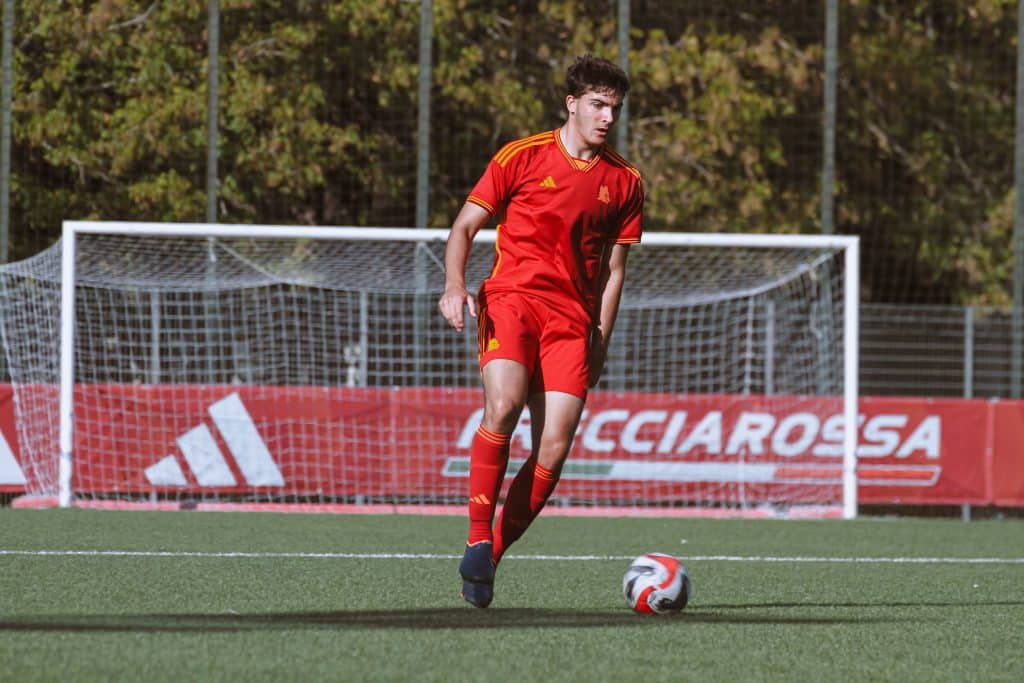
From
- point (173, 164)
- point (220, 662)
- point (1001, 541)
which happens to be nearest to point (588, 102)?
point (220, 662)

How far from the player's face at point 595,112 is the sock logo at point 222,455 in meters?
7.47

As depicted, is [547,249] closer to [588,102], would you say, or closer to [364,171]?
[588,102]

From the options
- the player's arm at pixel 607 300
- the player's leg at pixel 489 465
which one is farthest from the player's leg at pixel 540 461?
the player's arm at pixel 607 300

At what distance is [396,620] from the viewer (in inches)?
202

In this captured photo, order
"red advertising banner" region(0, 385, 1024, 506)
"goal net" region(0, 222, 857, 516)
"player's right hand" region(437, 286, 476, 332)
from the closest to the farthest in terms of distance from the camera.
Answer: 1. "player's right hand" region(437, 286, 476, 332)
2. "goal net" region(0, 222, 857, 516)
3. "red advertising banner" region(0, 385, 1024, 506)

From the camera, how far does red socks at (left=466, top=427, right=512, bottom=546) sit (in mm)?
5555

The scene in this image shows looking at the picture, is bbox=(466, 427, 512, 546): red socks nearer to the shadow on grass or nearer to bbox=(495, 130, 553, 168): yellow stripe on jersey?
the shadow on grass

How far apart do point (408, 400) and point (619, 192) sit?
7371mm

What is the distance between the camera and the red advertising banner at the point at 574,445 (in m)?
12.5

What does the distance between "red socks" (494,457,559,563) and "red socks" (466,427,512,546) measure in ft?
0.29

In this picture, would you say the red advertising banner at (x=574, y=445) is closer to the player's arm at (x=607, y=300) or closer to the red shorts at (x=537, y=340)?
the player's arm at (x=607, y=300)

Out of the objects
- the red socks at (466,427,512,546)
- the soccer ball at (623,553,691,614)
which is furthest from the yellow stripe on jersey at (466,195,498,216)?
the soccer ball at (623,553,691,614)

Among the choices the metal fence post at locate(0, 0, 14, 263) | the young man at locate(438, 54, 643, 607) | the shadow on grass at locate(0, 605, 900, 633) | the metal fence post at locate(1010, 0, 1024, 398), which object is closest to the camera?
the shadow on grass at locate(0, 605, 900, 633)

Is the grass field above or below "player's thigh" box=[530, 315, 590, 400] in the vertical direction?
below
